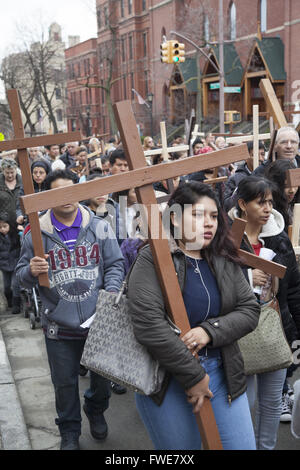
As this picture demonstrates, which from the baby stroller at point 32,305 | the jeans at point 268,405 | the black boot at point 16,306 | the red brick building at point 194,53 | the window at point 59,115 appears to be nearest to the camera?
the jeans at point 268,405

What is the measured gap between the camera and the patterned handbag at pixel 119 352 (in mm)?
2521

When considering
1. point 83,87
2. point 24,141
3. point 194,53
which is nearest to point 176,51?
point 24,141

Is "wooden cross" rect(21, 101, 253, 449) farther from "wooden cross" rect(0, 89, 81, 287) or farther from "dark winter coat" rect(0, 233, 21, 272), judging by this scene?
"dark winter coat" rect(0, 233, 21, 272)

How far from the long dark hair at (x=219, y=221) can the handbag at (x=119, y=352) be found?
0.43 m

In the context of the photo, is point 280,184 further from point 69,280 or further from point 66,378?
point 66,378

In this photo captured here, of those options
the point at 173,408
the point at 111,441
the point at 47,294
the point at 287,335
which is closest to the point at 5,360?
the point at 111,441

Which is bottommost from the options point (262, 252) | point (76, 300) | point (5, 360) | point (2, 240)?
point (5, 360)

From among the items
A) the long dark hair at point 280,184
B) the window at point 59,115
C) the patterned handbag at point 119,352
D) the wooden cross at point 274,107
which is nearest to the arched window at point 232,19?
the wooden cross at point 274,107

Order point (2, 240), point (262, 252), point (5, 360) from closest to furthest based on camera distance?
point (262, 252)
point (5, 360)
point (2, 240)

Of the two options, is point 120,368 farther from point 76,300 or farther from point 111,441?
point 111,441

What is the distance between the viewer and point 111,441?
4.11 metres

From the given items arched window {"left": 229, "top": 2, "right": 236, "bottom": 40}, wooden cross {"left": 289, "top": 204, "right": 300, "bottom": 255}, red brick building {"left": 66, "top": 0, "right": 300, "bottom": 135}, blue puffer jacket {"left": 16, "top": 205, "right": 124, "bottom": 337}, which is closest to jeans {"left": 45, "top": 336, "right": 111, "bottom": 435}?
blue puffer jacket {"left": 16, "top": 205, "right": 124, "bottom": 337}

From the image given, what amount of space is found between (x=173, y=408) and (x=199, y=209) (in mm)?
902

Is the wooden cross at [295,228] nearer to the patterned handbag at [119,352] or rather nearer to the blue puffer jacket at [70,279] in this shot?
the blue puffer jacket at [70,279]
